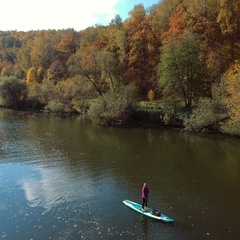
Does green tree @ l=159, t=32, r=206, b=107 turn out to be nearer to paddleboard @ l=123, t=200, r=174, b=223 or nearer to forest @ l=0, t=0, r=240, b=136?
forest @ l=0, t=0, r=240, b=136

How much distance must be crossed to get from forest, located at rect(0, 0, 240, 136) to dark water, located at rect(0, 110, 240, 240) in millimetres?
8866

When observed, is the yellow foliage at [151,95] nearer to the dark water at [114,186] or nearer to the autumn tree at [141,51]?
the autumn tree at [141,51]

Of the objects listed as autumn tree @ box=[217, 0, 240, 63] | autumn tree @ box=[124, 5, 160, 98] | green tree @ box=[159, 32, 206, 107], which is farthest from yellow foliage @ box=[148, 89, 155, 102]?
autumn tree @ box=[217, 0, 240, 63]

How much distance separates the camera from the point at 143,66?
2655 inches

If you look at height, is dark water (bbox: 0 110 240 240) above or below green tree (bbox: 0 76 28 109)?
below

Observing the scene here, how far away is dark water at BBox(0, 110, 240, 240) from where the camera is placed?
14.2m

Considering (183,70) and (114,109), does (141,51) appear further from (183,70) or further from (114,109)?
(114,109)

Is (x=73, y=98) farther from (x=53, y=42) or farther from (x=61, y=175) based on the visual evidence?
(x=53, y=42)

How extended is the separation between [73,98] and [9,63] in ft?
244

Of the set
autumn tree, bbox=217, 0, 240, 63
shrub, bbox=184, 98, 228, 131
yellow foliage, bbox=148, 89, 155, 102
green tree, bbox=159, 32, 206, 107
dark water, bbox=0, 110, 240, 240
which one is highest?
autumn tree, bbox=217, 0, 240, 63

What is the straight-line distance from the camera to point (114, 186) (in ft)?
65.8

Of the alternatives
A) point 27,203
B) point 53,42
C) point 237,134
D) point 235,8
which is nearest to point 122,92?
point 237,134

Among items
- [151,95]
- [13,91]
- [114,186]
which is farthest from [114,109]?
[13,91]

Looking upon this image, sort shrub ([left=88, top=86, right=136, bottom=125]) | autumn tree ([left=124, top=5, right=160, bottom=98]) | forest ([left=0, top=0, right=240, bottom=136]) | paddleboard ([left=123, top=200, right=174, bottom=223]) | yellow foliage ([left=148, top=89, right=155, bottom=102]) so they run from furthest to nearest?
1. autumn tree ([left=124, top=5, right=160, bottom=98])
2. yellow foliage ([left=148, top=89, right=155, bottom=102])
3. shrub ([left=88, top=86, right=136, bottom=125])
4. forest ([left=0, top=0, right=240, bottom=136])
5. paddleboard ([left=123, top=200, right=174, bottom=223])
